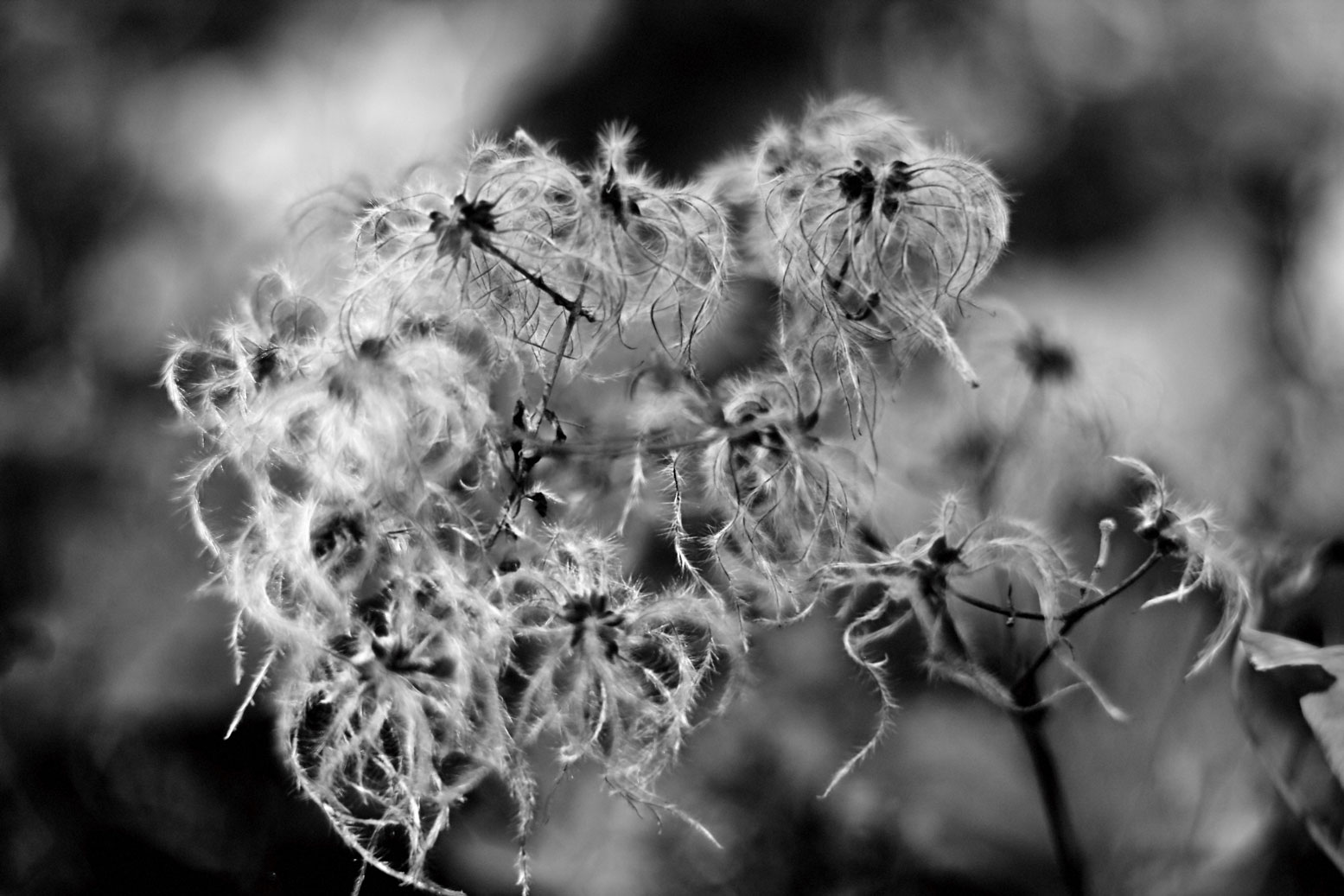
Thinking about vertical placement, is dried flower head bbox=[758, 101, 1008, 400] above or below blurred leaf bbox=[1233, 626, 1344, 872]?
above

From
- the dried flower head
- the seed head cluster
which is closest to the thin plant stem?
the seed head cluster

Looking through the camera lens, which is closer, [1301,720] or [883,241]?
[883,241]

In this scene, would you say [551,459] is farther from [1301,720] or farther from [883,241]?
[1301,720]

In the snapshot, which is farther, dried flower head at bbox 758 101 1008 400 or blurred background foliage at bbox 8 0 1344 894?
blurred background foliage at bbox 8 0 1344 894

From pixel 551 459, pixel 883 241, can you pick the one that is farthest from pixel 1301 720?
pixel 551 459

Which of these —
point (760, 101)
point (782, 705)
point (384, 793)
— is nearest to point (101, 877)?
point (782, 705)

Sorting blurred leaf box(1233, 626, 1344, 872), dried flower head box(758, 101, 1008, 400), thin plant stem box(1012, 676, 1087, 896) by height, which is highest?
dried flower head box(758, 101, 1008, 400)

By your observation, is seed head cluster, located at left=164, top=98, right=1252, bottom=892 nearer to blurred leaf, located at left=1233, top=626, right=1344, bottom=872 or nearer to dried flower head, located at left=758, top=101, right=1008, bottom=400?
dried flower head, located at left=758, top=101, right=1008, bottom=400

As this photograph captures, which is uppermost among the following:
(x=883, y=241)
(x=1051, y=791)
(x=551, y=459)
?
(x=883, y=241)

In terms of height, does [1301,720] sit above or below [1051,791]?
above
